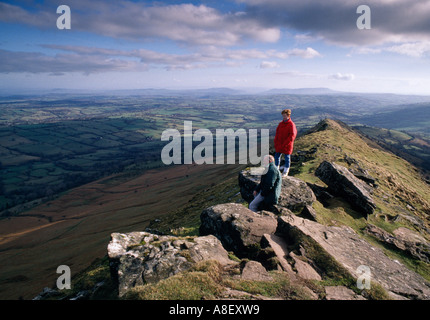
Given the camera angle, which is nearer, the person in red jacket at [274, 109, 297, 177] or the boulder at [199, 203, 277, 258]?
the boulder at [199, 203, 277, 258]

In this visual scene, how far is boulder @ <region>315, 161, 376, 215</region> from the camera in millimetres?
19109

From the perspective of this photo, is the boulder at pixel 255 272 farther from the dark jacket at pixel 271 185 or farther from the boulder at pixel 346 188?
the boulder at pixel 346 188

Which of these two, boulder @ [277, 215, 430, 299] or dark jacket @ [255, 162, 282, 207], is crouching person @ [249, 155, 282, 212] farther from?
boulder @ [277, 215, 430, 299]

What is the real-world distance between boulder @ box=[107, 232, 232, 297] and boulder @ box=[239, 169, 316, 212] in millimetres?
7202

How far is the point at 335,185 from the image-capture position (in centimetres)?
2094

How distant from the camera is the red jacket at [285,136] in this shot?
58.3 ft

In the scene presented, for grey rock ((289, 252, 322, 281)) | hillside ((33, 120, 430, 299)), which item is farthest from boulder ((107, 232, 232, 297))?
grey rock ((289, 252, 322, 281))

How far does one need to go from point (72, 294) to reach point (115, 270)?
15.6 ft

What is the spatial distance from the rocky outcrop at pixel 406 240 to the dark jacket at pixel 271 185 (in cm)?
787

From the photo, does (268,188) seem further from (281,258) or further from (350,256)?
(350,256)

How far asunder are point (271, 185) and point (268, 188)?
17.7 inches

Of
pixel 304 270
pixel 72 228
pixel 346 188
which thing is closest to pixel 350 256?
pixel 304 270

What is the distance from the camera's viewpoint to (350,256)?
1282 cm
